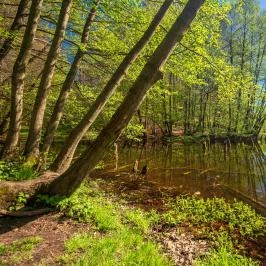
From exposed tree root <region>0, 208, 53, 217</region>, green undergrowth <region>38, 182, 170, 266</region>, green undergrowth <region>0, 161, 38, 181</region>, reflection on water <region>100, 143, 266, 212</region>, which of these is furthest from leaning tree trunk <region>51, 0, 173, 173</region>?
reflection on water <region>100, 143, 266, 212</region>

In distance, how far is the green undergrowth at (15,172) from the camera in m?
8.03

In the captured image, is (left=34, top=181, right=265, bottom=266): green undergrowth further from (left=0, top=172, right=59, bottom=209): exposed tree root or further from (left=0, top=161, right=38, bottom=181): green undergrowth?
Answer: (left=0, top=161, right=38, bottom=181): green undergrowth

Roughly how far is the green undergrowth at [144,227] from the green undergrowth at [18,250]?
0.53 meters

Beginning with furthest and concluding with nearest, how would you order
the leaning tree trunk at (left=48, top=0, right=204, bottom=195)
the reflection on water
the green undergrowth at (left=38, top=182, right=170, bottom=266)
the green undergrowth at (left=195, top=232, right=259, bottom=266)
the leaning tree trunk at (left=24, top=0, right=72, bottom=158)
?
1. the reflection on water
2. the leaning tree trunk at (left=24, top=0, right=72, bottom=158)
3. the green undergrowth at (left=195, top=232, right=259, bottom=266)
4. the leaning tree trunk at (left=48, top=0, right=204, bottom=195)
5. the green undergrowth at (left=38, top=182, right=170, bottom=266)

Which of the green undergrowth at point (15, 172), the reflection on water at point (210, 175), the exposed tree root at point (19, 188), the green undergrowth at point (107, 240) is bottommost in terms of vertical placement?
the reflection on water at point (210, 175)

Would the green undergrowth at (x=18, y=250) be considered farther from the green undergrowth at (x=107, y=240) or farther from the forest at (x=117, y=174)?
the green undergrowth at (x=107, y=240)

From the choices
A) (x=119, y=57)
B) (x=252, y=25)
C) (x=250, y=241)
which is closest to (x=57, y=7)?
(x=119, y=57)

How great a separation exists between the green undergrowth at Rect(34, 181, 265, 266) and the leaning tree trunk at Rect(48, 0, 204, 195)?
2.40 ft

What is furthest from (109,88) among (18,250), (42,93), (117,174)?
(117,174)

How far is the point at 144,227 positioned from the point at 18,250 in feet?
10.5

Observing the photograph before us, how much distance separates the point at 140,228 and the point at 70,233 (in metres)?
1.90

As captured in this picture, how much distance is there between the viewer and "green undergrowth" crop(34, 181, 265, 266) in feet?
18.3

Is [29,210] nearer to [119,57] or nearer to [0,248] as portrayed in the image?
[0,248]

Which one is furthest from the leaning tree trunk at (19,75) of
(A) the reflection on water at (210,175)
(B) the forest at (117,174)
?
(A) the reflection on water at (210,175)
